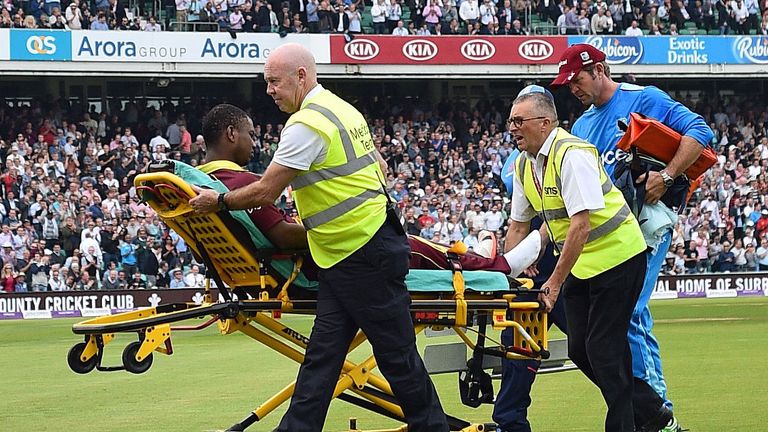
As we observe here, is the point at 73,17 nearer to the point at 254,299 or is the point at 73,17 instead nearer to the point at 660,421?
the point at 254,299

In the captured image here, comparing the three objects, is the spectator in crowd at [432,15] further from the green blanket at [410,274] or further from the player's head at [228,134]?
the green blanket at [410,274]

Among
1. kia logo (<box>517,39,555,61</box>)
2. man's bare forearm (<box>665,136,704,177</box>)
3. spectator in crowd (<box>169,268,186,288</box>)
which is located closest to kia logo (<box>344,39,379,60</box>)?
kia logo (<box>517,39,555,61</box>)

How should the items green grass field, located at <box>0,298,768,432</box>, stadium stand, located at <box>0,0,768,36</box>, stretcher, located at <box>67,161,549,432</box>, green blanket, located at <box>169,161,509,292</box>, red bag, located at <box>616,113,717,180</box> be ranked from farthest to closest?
stadium stand, located at <box>0,0,768,36</box> < green grass field, located at <box>0,298,768,432</box> < red bag, located at <box>616,113,717,180</box> < green blanket, located at <box>169,161,509,292</box> < stretcher, located at <box>67,161,549,432</box>

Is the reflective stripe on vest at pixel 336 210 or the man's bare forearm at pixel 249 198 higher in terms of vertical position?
the man's bare forearm at pixel 249 198

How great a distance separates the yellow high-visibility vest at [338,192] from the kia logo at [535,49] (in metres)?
31.0

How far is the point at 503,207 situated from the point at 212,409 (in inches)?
814

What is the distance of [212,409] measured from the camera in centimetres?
1034

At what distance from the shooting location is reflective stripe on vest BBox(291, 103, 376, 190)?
6.55 meters

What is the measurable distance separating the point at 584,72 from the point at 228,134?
2.25 metres

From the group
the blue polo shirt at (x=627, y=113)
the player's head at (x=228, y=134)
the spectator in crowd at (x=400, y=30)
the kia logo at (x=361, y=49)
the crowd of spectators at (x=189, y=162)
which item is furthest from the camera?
the spectator in crowd at (x=400, y=30)

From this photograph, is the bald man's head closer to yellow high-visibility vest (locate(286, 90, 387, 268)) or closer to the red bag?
yellow high-visibility vest (locate(286, 90, 387, 268))

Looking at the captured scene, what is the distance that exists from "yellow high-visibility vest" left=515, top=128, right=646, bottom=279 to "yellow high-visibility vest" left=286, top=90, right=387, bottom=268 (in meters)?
1.21

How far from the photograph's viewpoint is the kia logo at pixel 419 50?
3619cm

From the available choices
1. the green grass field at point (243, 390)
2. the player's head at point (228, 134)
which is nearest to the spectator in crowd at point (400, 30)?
the green grass field at point (243, 390)
